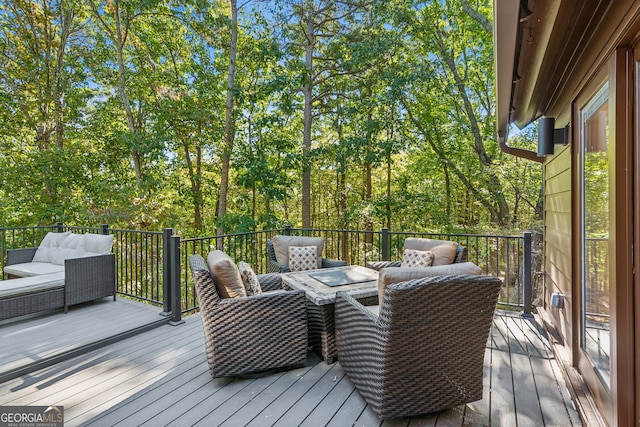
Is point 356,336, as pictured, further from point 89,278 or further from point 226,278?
point 89,278

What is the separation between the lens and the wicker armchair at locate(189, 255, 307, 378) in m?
2.45

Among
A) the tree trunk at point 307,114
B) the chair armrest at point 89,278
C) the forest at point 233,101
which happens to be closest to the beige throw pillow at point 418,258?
the forest at point 233,101

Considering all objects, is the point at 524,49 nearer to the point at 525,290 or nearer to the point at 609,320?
the point at 609,320

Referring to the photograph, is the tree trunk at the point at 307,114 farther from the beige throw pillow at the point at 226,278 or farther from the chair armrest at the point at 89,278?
the beige throw pillow at the point at 226,278

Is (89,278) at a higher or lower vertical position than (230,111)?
lower

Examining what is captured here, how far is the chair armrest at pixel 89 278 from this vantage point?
12.7 feet

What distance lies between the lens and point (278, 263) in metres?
4.57

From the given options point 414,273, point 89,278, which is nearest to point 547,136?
point 414,273

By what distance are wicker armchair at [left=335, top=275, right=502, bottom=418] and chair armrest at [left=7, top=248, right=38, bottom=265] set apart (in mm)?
5207

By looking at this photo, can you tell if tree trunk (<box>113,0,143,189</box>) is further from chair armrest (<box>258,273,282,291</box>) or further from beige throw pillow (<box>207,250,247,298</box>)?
beige throw pillow (<box>207,250,247,298</box>)

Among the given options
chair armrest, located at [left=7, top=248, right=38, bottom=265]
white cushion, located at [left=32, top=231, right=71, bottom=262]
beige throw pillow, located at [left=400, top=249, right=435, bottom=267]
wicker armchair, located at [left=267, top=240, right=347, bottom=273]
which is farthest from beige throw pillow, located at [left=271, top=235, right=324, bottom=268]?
chair armrest, located at [left=7, top=248, right=38, bottom=265]

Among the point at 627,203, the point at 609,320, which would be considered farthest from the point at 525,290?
the point at 627,203

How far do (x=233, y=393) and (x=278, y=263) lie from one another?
2.30 m

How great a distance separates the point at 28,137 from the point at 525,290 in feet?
36.8
